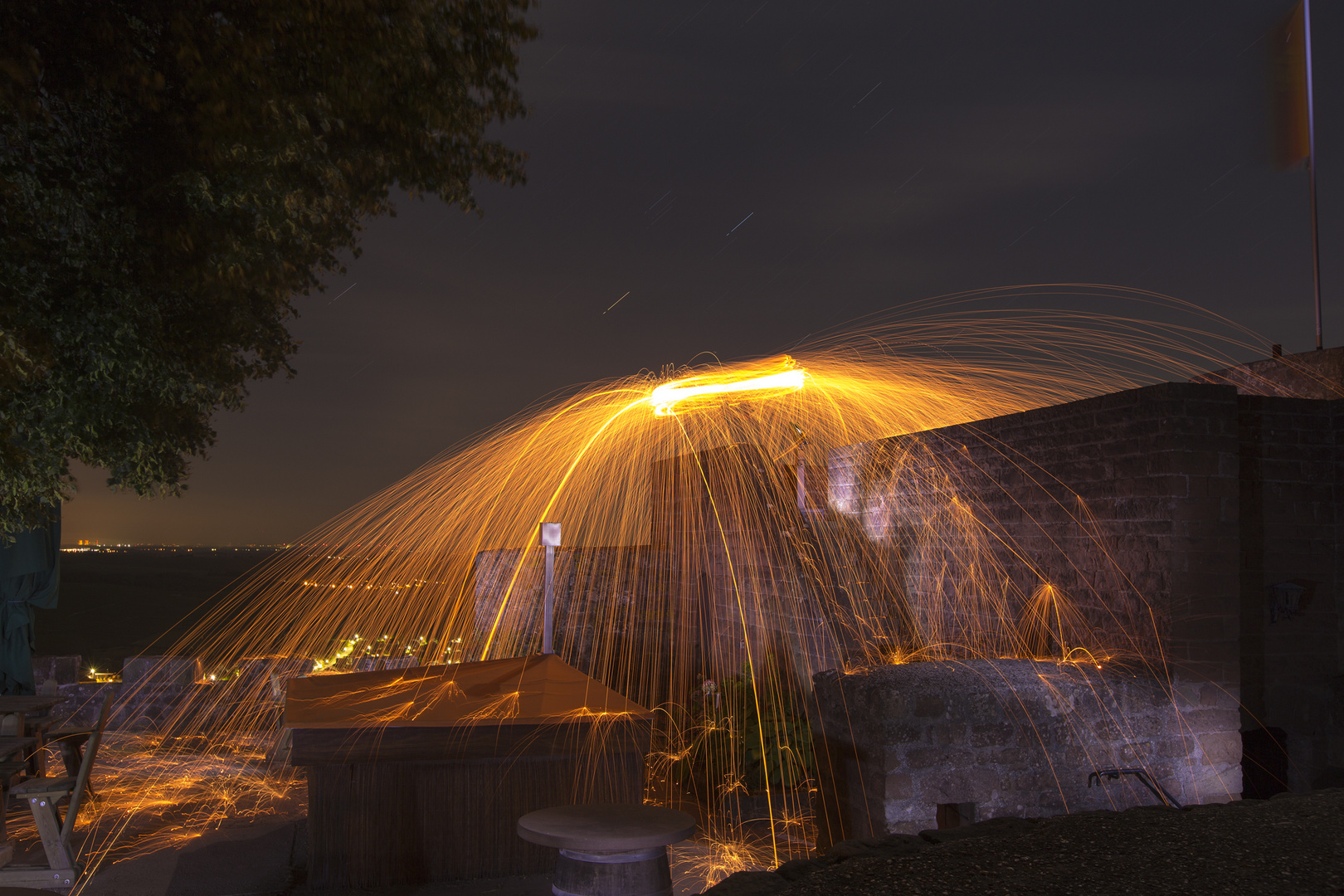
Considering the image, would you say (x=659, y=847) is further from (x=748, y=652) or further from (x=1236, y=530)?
(x=748, y=652)

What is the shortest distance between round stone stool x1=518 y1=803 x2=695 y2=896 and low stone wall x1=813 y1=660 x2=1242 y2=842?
6.17 feet

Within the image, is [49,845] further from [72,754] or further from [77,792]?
[72,754]

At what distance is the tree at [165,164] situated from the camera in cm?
499

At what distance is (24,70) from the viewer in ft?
14.5

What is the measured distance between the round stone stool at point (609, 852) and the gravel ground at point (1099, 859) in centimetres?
27

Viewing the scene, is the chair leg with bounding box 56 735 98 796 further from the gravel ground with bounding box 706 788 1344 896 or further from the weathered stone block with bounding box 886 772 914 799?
the weathered stone block with bounding box 886 772 914 799

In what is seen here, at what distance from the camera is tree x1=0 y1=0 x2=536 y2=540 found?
499cm

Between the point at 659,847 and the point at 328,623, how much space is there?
22.0 feet

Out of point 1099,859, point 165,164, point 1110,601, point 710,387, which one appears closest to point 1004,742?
point 1110,601

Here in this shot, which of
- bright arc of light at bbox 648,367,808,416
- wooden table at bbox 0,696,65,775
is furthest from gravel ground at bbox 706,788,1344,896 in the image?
wooden table at bbox 0,696,65,775

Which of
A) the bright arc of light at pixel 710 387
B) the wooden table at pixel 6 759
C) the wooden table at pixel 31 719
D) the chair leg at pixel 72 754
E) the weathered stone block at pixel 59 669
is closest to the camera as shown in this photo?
the wooden table at pixel 6 759

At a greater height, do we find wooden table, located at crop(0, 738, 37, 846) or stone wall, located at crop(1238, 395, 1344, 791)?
stone wall, located at crop(1238, 395, 1344, 791)

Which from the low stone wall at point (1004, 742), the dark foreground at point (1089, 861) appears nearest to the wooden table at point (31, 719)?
the dark foreground at point (1089, 861)

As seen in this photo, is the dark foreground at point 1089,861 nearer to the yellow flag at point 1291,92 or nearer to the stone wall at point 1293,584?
the stone wall at point 1293,584
